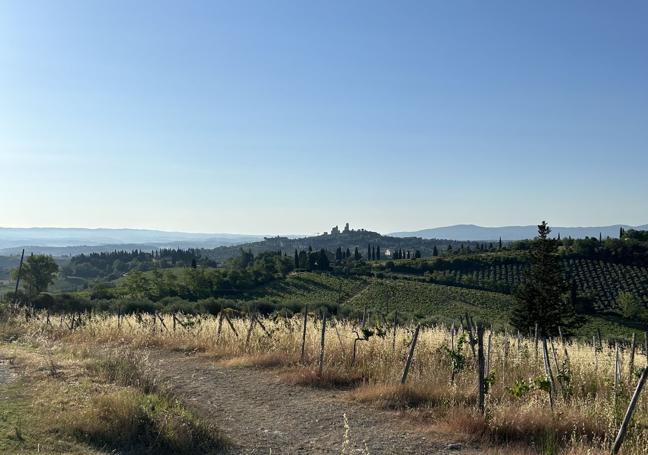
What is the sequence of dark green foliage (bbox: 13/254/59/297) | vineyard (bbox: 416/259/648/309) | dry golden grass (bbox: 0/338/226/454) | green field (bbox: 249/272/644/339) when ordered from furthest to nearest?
1. vineyard (bbox: 416/259/648/309)
2. dark green foliage (bbox: 13/254/59/297)
3. green field (bbox: 249/272/644/339)
4. dry golden grass (bbox: 0/338/226/454)

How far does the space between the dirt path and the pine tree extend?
34250 millimetres

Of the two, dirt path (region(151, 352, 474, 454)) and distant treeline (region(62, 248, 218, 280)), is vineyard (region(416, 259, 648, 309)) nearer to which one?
distant treeline (region(62, 248, 218, 280))

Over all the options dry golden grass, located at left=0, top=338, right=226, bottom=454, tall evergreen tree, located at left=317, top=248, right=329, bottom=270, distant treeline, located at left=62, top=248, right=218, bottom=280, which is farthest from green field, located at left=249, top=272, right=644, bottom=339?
dry golden grass, located at left=0, top=338, right=226, bottom=454

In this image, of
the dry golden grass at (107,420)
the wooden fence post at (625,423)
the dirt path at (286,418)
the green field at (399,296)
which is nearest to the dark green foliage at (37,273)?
the green field at (399,296)

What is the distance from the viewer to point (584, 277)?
11106cm

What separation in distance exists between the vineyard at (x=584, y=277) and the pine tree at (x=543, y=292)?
5551 centimetres

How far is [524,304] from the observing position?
42031 millimetres

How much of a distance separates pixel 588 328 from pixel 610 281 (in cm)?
4878

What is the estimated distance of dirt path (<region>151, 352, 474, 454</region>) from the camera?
723cm

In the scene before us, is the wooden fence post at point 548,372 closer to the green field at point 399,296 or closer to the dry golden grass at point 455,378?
the dry golden grass at point 455,378

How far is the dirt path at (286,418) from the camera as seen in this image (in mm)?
7234

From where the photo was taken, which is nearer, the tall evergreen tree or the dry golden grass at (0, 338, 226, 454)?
the dry golden grass at (0, 338, 226, 454)

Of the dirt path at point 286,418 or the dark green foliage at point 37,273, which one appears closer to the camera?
the dirt path at point 286,418

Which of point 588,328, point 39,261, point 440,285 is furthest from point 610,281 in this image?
point 39,261
